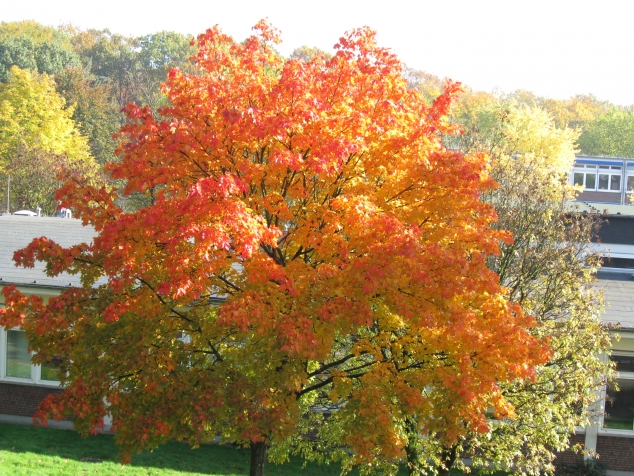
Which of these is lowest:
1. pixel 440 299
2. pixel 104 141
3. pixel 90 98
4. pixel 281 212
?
pixel 440 299

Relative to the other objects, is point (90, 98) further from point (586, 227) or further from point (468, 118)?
point (586, 227)

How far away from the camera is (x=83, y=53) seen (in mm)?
87438

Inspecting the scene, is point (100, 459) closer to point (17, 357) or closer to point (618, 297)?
point (17, 357)

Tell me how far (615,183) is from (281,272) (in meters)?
61.8

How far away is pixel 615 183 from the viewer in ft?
210

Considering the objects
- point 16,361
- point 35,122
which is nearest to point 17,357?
point 16,361

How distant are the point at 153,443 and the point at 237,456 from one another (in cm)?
808

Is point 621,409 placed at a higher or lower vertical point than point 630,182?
lower

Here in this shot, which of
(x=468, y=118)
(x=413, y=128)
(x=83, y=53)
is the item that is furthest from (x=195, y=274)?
(x=83, y=53)

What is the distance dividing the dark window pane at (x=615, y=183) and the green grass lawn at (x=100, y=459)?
54345mm

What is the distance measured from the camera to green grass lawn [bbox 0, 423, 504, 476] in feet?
46.2

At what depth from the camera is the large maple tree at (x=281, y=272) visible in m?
8.48

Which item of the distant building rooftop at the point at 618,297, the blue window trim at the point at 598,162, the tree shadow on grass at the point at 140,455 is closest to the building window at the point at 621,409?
the distant building rooftop at the point at 618,297

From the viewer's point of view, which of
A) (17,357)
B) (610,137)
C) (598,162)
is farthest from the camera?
(610,137)
